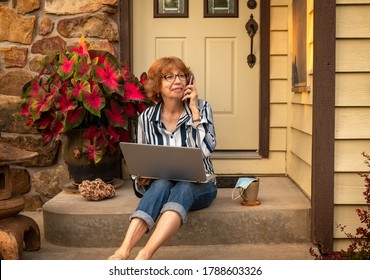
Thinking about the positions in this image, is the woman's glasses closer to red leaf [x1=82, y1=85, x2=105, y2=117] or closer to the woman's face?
the woman's face

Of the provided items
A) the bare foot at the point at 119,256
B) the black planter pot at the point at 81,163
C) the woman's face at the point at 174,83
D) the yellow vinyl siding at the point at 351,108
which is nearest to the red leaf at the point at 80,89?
the black planter pot at the point at 81,163

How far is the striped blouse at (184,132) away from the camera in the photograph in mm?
2930

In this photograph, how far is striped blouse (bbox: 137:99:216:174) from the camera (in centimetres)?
293

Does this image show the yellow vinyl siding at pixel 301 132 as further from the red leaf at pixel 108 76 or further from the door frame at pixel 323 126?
the red leaf at pixel 108 76

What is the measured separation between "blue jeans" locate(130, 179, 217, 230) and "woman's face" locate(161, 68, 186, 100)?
1.50ft

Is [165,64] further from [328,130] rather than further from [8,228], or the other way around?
[8,228]

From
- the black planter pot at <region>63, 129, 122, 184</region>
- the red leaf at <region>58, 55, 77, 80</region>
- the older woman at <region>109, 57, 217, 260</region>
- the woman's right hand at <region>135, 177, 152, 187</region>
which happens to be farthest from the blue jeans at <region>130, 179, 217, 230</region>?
the red leaf at <region>58, 55, 77, 80</region>

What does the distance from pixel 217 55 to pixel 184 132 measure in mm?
1077

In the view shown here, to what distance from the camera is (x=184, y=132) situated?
3006 mm

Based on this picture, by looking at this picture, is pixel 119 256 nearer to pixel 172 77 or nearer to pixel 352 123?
pixel 172 77

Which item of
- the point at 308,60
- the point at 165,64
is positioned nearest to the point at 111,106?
the point at 165,64

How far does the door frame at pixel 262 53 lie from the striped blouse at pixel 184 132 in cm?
77

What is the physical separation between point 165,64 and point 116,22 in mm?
867
